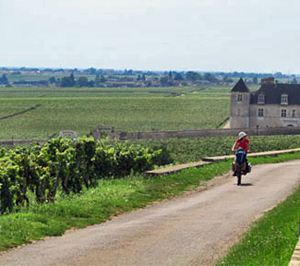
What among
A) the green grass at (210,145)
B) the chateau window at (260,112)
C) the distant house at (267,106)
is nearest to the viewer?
the green grass at (210,145)

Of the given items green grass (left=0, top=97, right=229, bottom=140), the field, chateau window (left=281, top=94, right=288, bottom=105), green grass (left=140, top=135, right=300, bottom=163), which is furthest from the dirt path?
green grass (left=0, top=97, right=229, bottom=140)

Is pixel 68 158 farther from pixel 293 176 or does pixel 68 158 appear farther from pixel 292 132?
pixel 292 132

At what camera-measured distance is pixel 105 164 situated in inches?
981

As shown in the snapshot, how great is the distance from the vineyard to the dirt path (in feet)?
9.93

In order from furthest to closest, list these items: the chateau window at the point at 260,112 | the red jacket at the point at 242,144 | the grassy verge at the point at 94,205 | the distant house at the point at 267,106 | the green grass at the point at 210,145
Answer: the chateau window at the point at 260,112, the distant house at the point at 267,106, the green grass at the point at 210,145, the red jacket at the point at 242,144, the grassy verge at the point at 94,205

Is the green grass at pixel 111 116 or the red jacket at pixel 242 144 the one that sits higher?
the red jacket at pixel 242 144

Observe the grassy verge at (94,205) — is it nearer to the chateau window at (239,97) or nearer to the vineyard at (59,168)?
the vineyard at (59,168)

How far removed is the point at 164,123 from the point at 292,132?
214 feet

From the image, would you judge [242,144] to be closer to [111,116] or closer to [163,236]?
[163,236]

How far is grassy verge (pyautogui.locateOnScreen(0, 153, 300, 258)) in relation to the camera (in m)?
13.5

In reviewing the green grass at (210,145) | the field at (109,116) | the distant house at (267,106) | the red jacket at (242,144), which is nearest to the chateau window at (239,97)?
the distant house at (267,106)

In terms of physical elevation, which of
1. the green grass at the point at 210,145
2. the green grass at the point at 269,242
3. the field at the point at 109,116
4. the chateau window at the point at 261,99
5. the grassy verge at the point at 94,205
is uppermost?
the green grass at the point at 269,242

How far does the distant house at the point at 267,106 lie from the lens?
105m

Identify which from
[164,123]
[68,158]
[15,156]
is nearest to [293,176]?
[68,158]
